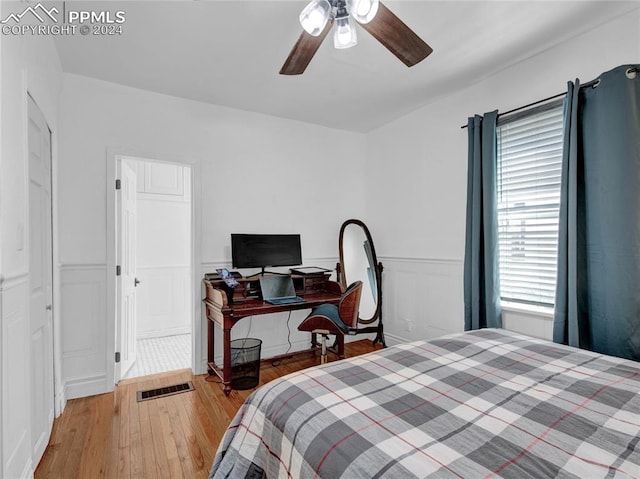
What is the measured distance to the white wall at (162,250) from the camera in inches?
170

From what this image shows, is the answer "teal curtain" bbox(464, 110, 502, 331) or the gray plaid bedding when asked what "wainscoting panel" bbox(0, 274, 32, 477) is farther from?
"teal curtain" bbox(464, 110, 502, 331)

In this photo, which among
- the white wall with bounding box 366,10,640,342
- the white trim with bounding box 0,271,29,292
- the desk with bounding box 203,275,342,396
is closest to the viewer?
the white trim with bounding box 0,271,29,292

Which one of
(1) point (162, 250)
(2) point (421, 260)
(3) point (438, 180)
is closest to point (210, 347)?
(1) point (162, 250)

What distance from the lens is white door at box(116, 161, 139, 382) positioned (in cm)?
299

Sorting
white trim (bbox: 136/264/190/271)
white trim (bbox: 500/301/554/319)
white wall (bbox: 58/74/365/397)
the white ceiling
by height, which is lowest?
white trim (bbox: 500/301/554/319)

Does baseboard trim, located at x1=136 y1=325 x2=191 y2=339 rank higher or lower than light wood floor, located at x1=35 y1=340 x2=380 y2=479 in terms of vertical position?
higher

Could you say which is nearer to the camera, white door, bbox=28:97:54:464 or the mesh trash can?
white door, bbox=28:97:54:464

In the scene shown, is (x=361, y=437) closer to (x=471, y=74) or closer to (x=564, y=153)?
(x=564, y=153)

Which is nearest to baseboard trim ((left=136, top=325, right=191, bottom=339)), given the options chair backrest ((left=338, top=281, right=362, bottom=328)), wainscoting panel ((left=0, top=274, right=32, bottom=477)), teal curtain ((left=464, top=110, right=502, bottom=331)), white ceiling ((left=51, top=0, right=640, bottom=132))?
chair backrest ((left=338, top=281, right=362, bottom=328))

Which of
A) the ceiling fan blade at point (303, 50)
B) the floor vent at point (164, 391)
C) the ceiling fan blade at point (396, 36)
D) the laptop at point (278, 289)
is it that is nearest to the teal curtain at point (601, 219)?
the ceiling fan blade at point (396, 36)

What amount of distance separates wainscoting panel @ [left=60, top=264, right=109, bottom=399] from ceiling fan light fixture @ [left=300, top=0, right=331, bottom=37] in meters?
2.50

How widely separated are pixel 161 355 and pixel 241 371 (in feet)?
4.20

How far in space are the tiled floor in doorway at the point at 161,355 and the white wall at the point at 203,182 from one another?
46 cm

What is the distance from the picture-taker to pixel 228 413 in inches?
97.6
